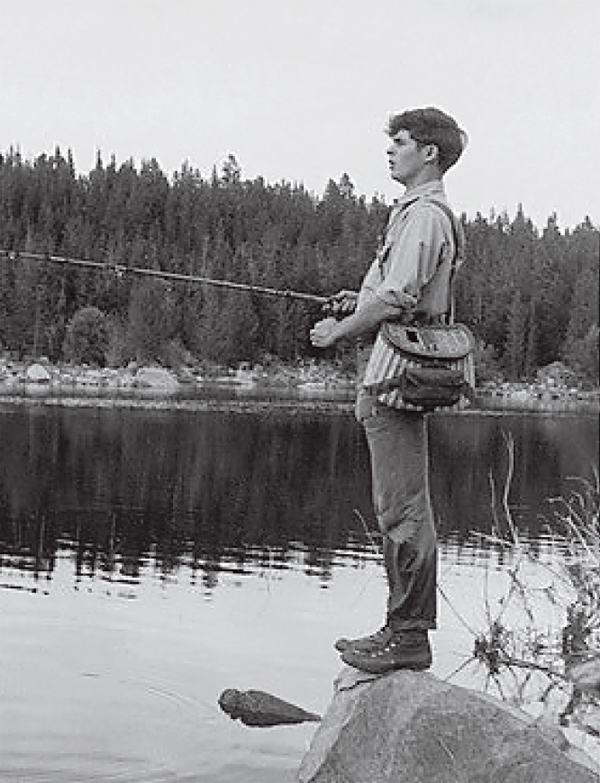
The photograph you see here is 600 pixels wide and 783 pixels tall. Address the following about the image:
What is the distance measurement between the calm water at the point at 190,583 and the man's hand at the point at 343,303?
340cm

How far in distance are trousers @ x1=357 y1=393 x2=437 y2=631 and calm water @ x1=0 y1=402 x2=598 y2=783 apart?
2436mm

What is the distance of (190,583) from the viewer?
1955 cm

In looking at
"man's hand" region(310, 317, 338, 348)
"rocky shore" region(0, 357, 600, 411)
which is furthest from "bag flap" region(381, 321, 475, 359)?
"rocky shore" region(0, 357, 600, 411)

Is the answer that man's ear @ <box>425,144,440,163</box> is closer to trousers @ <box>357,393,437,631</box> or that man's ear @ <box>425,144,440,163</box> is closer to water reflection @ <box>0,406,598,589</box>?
trousers @ <box>357,393,437,631</box>

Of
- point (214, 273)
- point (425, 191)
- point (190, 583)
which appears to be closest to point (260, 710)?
point (425, 191)

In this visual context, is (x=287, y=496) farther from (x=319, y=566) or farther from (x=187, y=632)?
(x=187, y=632)

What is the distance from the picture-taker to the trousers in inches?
329

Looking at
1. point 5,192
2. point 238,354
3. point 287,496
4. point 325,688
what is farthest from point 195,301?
point 325,688

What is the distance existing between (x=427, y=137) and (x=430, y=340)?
1.12 m

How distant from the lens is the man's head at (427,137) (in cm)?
840

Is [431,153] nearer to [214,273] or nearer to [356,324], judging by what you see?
[356,324]

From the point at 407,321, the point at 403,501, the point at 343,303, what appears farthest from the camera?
the point at 343,303

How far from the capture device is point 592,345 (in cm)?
10019

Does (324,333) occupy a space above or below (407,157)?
below
